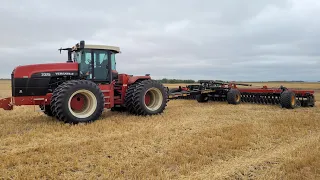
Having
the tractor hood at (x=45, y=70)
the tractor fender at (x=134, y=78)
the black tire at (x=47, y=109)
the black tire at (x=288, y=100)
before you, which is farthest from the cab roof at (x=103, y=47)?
the black tire at (x=288, y=100)

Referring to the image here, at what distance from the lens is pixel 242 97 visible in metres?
16.7

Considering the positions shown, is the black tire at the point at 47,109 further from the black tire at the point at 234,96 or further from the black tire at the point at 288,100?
the black tire at the point at 288,100

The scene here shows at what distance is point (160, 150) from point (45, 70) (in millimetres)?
5155

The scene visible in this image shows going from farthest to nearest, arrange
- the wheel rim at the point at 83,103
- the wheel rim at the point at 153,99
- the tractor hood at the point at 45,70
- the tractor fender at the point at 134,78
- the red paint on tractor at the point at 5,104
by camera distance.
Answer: the wheel rim at the point at 153,99 < the tractor fender at the point at 134,78 < the wheel rim at the point at 83,103 < the tractor hood at the point at 45,70 < the red paint on tractor at the point at 5,104

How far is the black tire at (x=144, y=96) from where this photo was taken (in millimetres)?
10750

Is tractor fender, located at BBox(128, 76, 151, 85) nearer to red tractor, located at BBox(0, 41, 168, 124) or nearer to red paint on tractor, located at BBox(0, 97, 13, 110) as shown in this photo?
red tractor, located at BBox(0, 41, 168, 124)

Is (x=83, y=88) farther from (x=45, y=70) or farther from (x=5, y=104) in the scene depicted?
(x=5, y=104)

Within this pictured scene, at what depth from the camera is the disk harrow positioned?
45.9ft

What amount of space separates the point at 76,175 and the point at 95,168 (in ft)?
1.26

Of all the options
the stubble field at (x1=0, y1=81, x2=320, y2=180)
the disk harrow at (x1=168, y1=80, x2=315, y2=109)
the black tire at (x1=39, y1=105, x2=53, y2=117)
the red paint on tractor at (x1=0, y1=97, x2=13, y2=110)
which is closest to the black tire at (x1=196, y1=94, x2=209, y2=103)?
the disk harrow at (x1=168, y1=80, x2=315, y2=109)

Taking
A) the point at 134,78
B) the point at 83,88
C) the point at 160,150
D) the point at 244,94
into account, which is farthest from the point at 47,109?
the point at 244,94

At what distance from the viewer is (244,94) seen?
54.5 ft

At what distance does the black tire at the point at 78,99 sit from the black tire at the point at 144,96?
150 cm

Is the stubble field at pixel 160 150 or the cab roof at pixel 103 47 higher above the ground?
the cab roof at pixel 103 47
